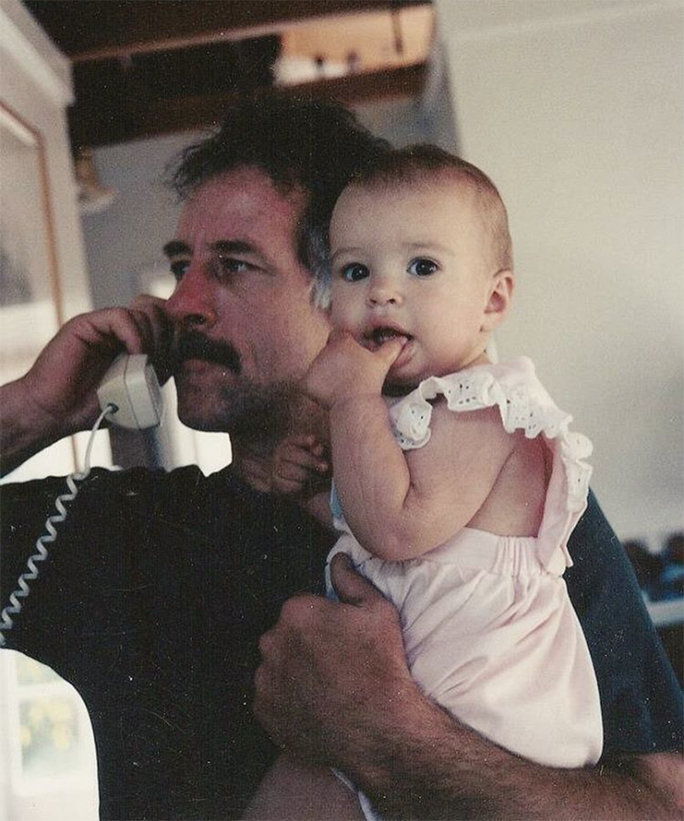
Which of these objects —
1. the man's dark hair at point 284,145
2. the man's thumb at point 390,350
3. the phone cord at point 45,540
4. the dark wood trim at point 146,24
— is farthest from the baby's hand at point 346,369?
the dark wood trim at point 146,24

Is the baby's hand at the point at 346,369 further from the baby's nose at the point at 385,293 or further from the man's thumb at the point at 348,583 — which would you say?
the man's thumb at the point at 348,583

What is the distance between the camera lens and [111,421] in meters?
0.89

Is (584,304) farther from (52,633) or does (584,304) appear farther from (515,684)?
(52,633)

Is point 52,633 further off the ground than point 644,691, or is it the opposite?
point 52,633

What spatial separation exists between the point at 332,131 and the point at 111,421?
36 centimetres

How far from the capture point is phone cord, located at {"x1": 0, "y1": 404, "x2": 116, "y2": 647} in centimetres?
90

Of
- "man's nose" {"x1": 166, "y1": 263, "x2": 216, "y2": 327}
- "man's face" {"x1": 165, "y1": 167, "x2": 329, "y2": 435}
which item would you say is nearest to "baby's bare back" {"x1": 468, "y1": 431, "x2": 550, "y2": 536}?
"man's face" {"x1": 165, "y1": 167, "x2": 329, "y2": 435}

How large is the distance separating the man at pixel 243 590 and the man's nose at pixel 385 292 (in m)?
0.07

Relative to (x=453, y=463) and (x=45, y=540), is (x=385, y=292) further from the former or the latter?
(x=45, y=540)

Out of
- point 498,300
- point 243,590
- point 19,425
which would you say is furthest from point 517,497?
point 19,425

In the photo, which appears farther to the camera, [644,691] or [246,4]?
[246,4]

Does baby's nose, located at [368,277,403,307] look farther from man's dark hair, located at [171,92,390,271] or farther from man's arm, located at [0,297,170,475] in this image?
man's arm, located at [0,297,170,475]

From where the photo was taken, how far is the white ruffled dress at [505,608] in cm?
74

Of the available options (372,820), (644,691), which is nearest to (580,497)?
(644,691)
